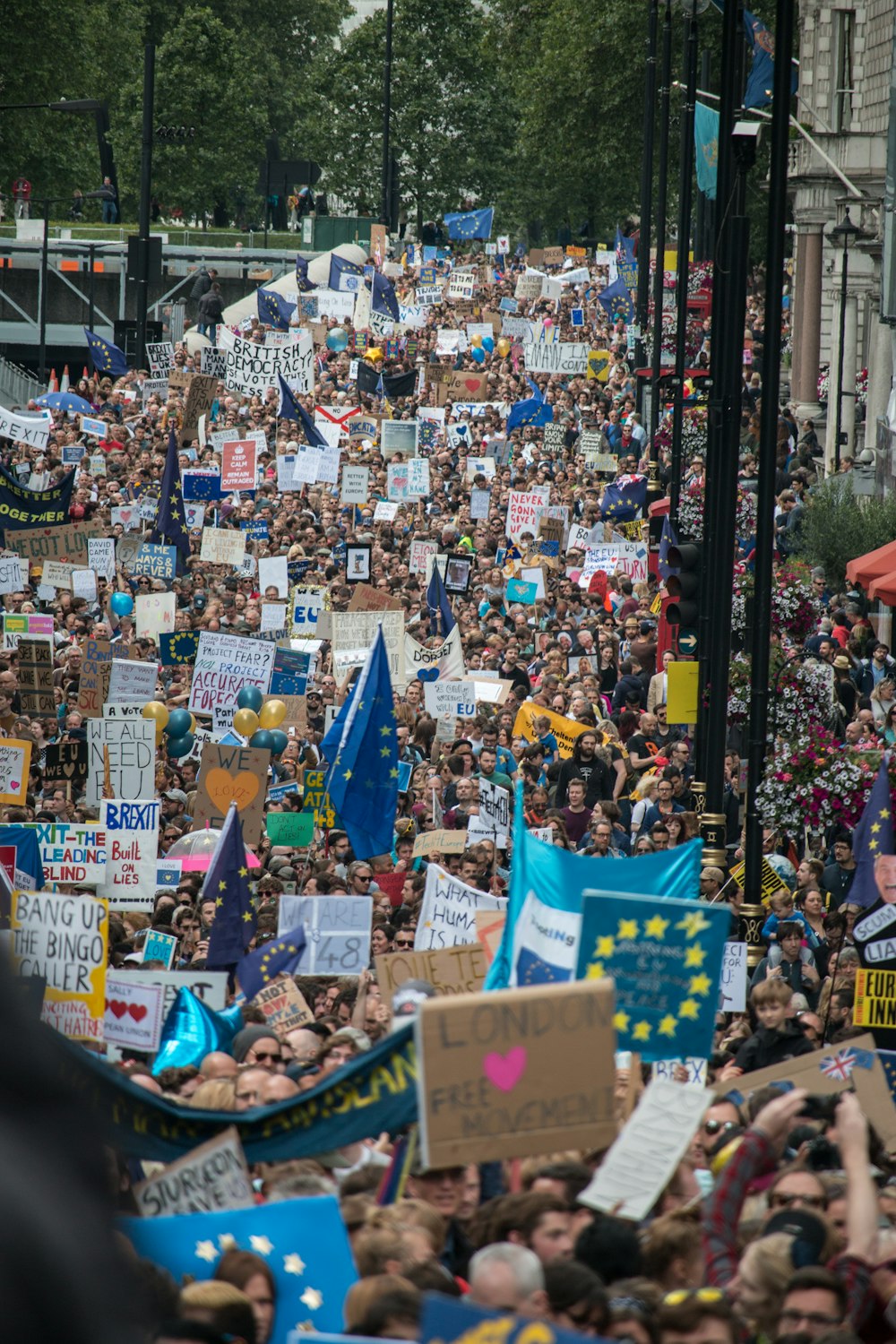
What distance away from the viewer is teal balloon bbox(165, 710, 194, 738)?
1633 centimetres

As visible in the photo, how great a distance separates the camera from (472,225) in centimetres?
6209

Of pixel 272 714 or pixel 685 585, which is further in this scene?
pixel 272 714

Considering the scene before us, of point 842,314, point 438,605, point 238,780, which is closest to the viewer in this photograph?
point 238,780

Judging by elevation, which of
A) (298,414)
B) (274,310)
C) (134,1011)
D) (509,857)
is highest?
(274,310)

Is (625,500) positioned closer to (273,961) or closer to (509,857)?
(509,857)

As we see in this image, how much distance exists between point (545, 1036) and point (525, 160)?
76724 mm

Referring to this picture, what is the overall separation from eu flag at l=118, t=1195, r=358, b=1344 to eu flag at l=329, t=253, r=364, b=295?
42.4 metres

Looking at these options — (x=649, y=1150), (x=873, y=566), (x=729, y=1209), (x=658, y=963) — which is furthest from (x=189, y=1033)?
(x=873, y=566)

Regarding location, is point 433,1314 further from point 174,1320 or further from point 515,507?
point 515,507

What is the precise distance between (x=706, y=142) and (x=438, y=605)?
7.01m

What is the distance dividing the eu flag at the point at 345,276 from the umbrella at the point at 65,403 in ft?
34.8

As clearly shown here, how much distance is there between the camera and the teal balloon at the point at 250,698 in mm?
16438

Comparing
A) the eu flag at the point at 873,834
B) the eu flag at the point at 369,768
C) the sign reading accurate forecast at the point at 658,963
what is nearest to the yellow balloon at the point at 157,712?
the eu flag at the point at 369,768

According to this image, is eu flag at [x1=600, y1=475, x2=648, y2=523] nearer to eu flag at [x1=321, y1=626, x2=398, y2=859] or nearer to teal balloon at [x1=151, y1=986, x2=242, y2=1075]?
eu flag at [x1=321, y1=626, x2=398, y2=859]
